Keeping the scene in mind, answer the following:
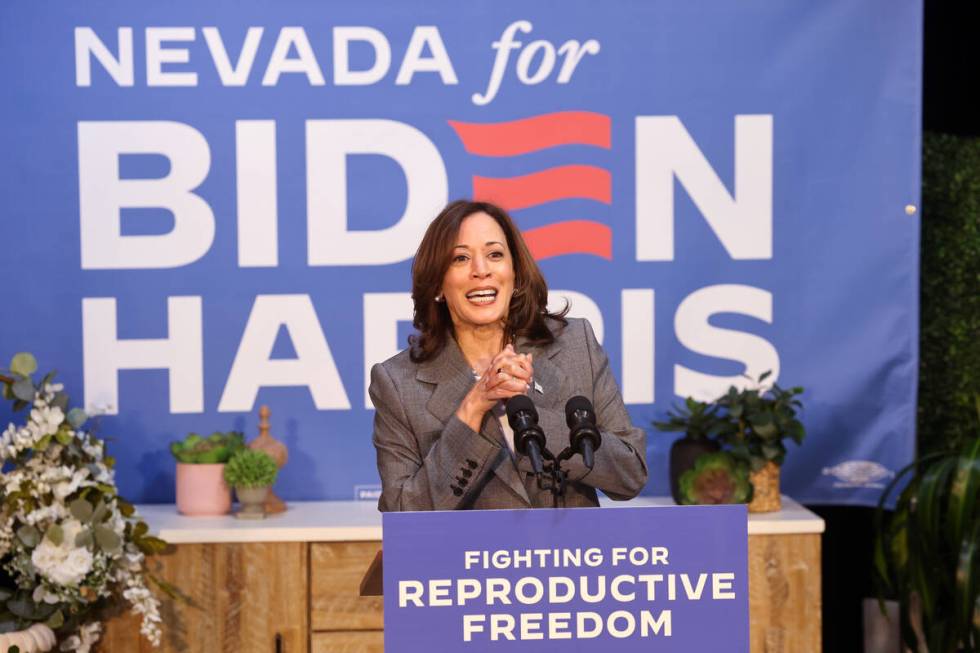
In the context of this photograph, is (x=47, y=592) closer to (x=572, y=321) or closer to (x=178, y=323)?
(x=178, y=323)

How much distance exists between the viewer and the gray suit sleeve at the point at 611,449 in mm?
2125

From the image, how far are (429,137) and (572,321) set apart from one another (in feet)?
4.98

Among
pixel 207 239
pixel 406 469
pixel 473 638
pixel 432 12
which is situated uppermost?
pixel 432 12

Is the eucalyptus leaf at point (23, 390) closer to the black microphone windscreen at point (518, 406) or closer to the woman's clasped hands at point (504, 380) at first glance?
the woman's clasped hands at point (504, 380)

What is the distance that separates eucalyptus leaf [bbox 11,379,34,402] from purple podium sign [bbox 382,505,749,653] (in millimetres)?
1938

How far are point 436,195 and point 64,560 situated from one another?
1559 mm

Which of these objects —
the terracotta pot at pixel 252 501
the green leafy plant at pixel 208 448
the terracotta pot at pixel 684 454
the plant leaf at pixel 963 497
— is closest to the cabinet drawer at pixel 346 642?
the terracotta pot at pixel 252 501

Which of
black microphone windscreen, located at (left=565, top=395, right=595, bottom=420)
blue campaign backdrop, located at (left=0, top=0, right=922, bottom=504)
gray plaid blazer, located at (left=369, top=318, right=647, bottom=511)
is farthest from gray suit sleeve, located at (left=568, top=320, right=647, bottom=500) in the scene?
blue campaign backdrop, located at (left=0, top=0, right=922, bottom=504)

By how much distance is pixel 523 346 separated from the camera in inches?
92.5

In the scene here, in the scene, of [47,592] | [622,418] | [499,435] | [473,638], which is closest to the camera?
[473,638]

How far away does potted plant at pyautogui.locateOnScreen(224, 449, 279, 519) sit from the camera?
3463 millimetres

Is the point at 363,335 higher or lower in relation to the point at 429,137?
lower

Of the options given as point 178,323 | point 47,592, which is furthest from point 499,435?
point 178,323

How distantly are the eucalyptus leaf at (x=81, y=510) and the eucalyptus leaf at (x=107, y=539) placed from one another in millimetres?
45
